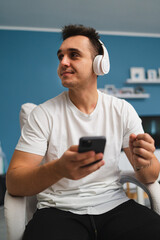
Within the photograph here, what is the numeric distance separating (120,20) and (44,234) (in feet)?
12.6

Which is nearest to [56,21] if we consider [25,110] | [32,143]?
[25,110]

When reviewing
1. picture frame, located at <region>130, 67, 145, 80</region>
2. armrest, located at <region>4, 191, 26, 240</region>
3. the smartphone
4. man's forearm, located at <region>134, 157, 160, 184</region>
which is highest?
picture frame, located at <region>130, 67, 145, 80</region>

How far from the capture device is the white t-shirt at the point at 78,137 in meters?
1.07

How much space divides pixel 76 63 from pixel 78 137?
0.38 meters

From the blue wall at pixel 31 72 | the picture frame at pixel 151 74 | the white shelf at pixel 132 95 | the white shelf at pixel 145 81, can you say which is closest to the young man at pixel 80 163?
the blue wall at pixel 31 72

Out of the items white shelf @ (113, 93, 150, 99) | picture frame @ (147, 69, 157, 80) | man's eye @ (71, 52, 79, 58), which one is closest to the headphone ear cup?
man's eye @ (71, 52, 79, 58)

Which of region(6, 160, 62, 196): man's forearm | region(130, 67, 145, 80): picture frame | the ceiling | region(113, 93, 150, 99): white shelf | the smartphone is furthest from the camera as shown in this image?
region(130, 67, 145, 80): picture frame

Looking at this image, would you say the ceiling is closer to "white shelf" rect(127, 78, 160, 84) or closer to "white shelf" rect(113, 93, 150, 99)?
"white shelf" rect(127, 78, 160, 84)

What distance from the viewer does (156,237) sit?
887 millimetres

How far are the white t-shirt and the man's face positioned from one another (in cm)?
11

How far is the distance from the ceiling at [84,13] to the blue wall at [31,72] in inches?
9.3

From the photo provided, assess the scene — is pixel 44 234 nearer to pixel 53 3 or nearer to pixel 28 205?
pixel 28 205

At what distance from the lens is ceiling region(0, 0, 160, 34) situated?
3.36m

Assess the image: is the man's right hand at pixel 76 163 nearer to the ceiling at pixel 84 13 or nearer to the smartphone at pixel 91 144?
the smartphone at pixel 91 144
